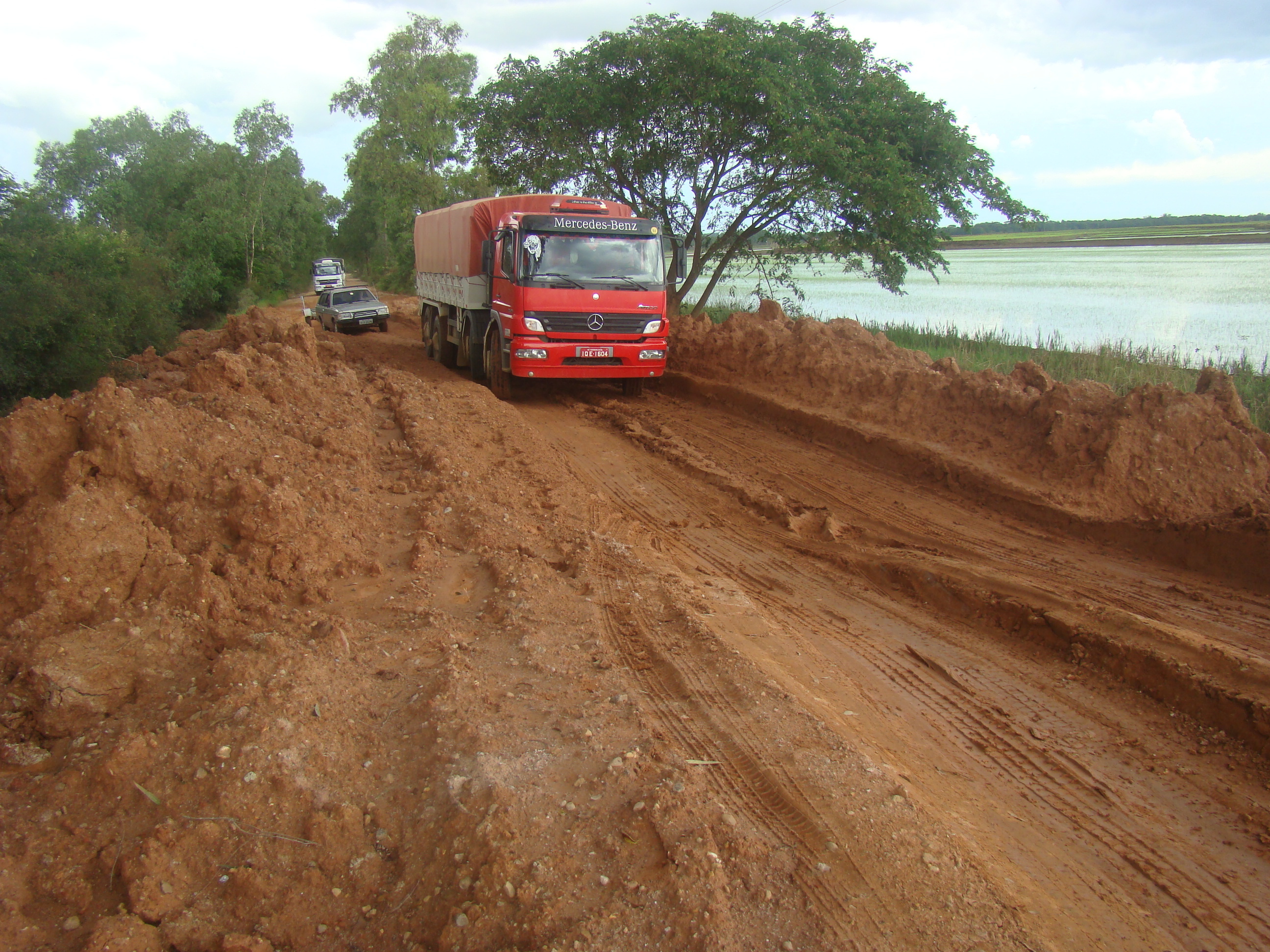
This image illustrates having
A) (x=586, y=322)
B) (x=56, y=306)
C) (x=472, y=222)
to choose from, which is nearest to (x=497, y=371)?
(x=586, y=322)

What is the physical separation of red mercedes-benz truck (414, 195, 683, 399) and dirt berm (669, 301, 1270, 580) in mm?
2243

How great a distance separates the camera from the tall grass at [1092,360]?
9.59m

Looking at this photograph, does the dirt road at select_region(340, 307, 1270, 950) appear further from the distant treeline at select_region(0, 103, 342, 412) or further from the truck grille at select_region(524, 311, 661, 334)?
the distant treeline at select_region(0, 103, 342, 412)

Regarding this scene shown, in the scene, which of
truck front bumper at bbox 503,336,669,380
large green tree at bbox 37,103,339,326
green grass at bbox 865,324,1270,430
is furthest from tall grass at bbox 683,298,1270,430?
large green tree at bbox 37,103,339,326

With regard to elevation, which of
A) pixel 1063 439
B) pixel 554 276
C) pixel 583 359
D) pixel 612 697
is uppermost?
pixel 554 276

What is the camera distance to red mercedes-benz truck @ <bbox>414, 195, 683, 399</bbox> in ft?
37.7

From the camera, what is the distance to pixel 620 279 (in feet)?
38.6

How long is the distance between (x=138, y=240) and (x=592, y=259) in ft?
69.8

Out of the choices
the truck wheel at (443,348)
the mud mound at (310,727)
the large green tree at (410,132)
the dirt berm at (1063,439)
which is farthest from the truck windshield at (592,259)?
the large green tree at (410,132)

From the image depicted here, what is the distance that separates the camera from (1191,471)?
6875 mm

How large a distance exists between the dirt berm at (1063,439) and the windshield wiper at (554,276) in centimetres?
321

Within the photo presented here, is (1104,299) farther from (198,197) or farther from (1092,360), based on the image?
(198,197)

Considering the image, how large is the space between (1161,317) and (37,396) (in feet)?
76.2

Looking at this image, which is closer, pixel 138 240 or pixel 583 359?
pixel 583 359
